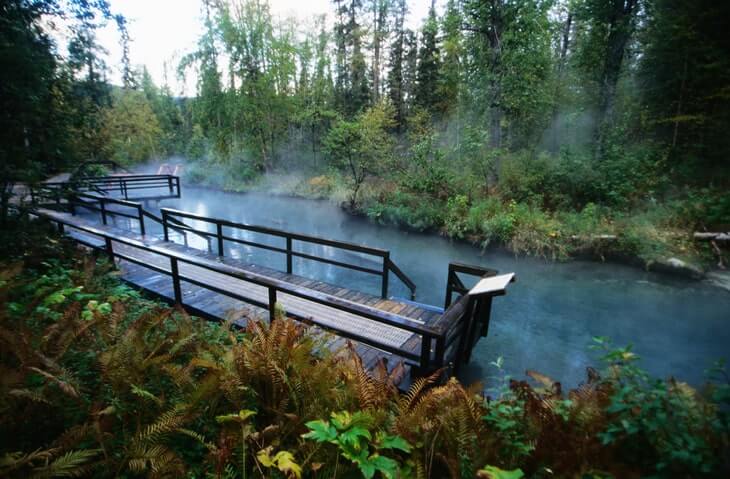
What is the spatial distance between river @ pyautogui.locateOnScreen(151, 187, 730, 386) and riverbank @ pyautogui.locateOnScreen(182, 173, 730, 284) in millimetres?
353

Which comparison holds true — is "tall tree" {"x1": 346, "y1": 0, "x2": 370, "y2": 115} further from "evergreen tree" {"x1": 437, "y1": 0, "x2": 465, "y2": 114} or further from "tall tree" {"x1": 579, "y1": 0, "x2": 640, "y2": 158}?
"tall tree" {"x1": 579, "y1": 0, "x2": 640, "y2": 158}

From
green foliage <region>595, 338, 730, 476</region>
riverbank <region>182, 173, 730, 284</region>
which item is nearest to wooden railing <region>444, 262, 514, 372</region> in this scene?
green foliage <region>595, 338, 730, 476</region>

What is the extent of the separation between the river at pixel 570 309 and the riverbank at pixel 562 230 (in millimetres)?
353

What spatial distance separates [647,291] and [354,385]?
27.6ft

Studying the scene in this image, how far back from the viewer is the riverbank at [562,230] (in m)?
8.55

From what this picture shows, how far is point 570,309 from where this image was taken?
6902mm

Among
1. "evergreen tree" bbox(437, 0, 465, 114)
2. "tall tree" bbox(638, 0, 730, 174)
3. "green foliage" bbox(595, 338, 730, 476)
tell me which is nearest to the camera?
"green foliage" bbox(595, 338, 730, 476)

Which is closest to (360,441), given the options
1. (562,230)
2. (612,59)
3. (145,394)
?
(145,394)

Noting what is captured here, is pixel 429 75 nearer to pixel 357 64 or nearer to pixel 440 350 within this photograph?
pixel 357 64

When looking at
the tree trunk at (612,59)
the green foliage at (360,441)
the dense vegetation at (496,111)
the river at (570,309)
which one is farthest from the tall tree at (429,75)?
the green foliage at (360,441)

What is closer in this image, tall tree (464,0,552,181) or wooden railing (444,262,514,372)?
wooden railing (444,262,514,372)

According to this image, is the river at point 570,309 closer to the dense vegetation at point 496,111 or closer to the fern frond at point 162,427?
the dense vegetation at point 496,111

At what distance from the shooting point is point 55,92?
Answer: 4938 mm

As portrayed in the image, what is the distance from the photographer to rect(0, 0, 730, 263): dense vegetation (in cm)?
483
